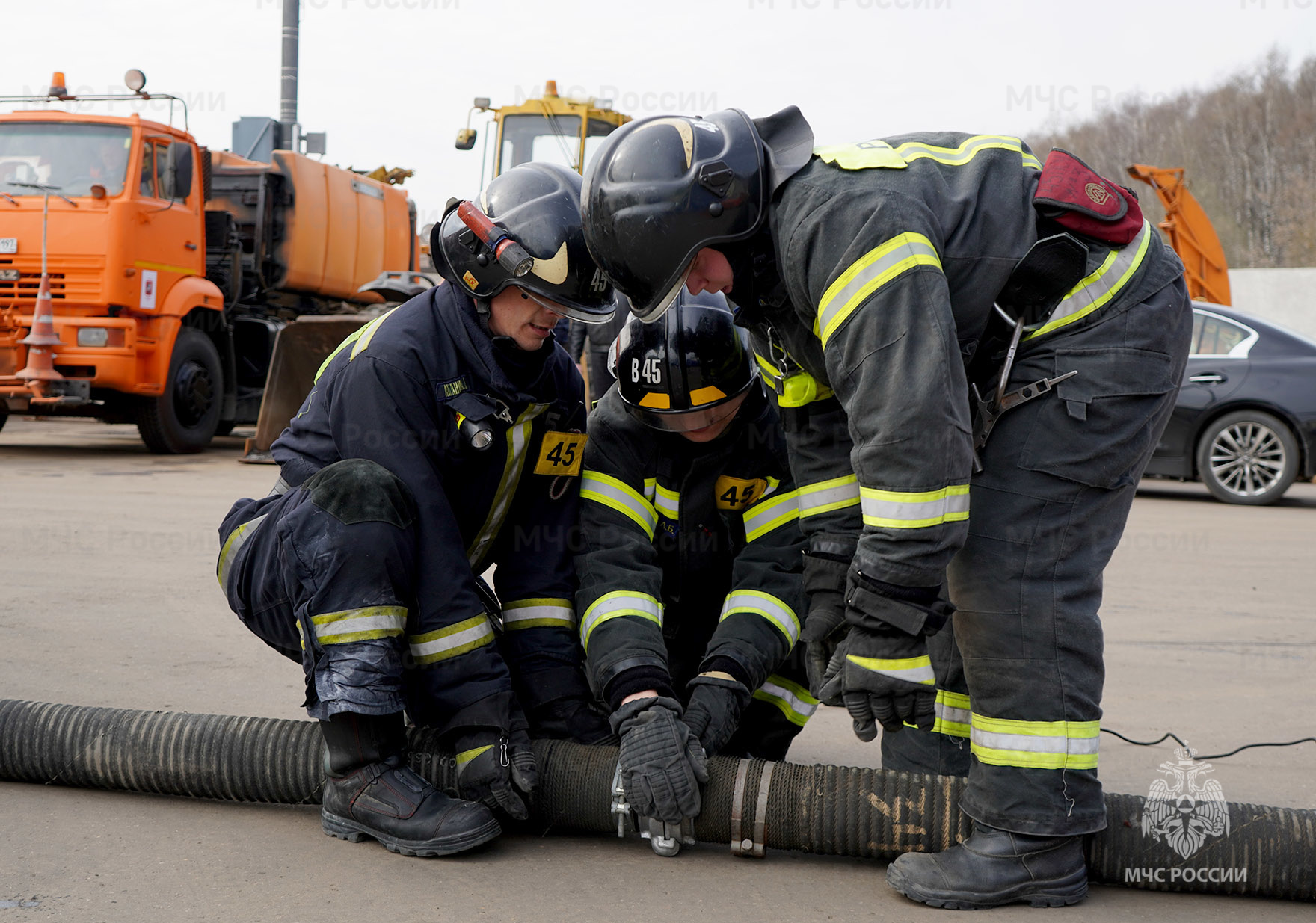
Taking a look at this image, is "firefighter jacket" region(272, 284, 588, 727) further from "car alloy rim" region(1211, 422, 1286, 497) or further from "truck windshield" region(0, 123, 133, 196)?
"truck windshield" region(0, 123, 133, 196)

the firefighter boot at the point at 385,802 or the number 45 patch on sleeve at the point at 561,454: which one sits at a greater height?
the number 45 patch on sleeve at the point at 561,454

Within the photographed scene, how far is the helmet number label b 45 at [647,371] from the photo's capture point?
121 inches

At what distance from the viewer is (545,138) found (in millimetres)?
11344

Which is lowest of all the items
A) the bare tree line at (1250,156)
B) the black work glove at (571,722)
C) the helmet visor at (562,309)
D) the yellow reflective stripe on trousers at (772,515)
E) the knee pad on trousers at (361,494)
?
the black work glove at (571,722)

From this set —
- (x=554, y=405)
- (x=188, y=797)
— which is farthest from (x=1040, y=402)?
(x=188, y=797)

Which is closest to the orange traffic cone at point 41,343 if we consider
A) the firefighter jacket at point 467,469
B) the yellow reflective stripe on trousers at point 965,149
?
the firefighter jacket at point 467,469

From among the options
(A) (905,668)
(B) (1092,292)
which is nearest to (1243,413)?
(B) (1092,292)

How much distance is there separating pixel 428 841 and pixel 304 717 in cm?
111

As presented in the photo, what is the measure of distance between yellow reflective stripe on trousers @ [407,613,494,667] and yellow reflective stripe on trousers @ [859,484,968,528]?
1.03 m

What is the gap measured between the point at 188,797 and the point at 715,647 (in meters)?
1.33

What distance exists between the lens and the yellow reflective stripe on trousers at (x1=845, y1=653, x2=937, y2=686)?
Result: 2.21 meters

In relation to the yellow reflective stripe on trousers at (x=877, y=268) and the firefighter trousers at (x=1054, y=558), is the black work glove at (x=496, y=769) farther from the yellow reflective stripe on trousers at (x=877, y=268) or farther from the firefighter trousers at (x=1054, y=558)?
the yellow reflective stripe on trousers at (x=877, y=268)

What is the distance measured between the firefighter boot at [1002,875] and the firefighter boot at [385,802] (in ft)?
3.07

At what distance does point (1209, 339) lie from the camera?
30.6 ft
